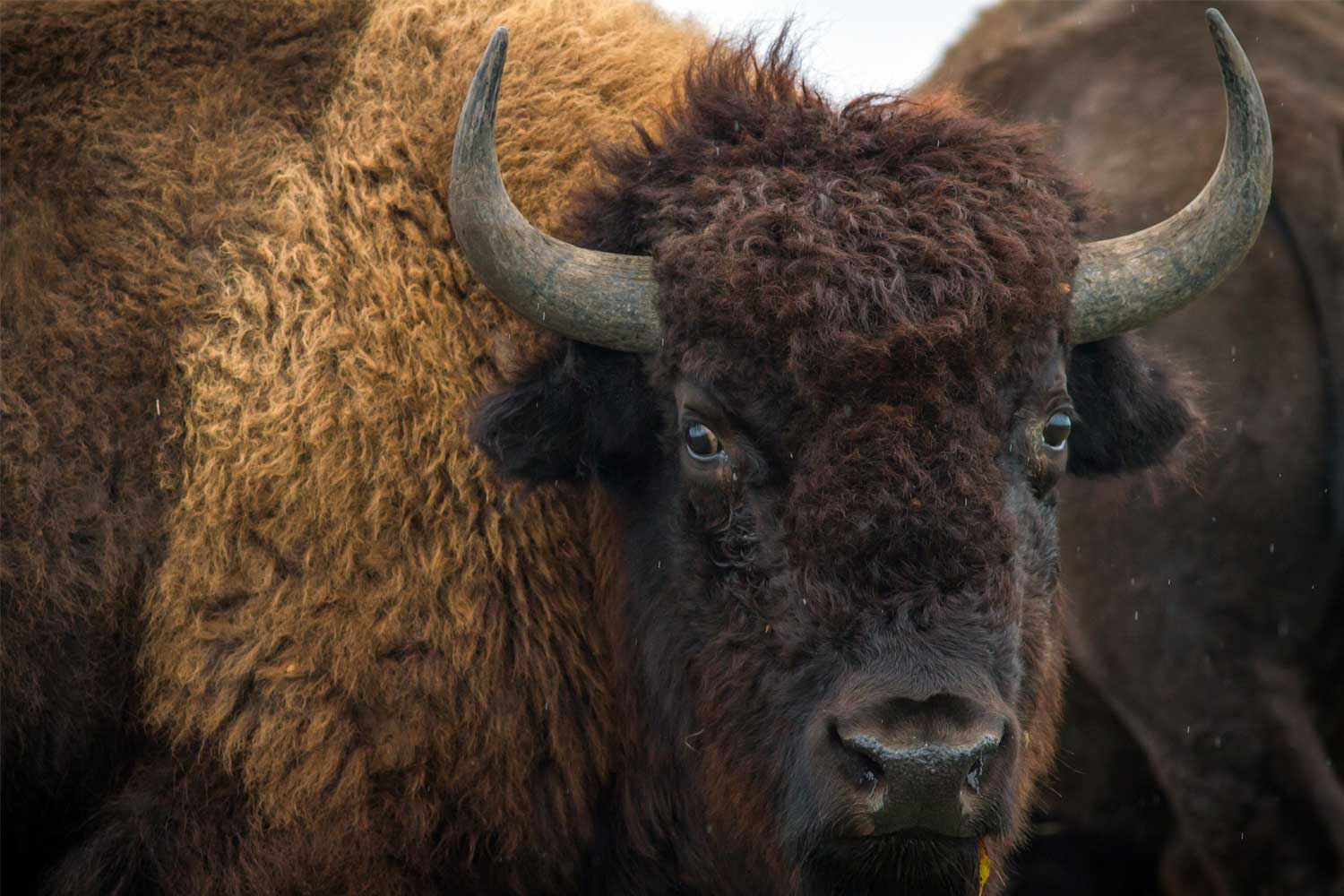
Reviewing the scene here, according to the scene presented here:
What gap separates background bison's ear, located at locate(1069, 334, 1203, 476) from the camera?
4262mm

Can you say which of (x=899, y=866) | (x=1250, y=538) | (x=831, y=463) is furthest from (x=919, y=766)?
(x=1250, y=538)

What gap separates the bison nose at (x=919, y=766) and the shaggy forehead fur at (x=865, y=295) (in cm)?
34

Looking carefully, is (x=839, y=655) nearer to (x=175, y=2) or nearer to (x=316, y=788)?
(x=316, y=788)

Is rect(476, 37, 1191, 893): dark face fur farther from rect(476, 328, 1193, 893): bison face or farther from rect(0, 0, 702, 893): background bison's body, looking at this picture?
rect(0, 0, 702, 893): background bison's body

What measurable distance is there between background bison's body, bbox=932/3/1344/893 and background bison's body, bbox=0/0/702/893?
334 centimetres

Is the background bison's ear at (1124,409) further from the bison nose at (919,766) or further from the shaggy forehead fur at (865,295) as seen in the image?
the bison nose at (919,766)

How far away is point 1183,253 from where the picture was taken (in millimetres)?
3926

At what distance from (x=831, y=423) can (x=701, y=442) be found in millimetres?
412

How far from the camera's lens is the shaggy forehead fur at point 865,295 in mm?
3441

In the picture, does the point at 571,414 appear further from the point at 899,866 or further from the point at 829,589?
the point at 899,866

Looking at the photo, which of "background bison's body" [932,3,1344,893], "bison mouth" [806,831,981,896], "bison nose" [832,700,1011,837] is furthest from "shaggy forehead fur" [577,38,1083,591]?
"background bison's body" [932,3,1344,893]

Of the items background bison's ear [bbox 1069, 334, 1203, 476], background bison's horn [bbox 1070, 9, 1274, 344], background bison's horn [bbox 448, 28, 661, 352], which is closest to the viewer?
background bison's horn [bbox 448, 28, 661, 352]

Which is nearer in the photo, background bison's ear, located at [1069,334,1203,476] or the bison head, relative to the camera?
the bison head

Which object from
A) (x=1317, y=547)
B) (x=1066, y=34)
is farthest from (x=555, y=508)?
(x=1066, y=34)
